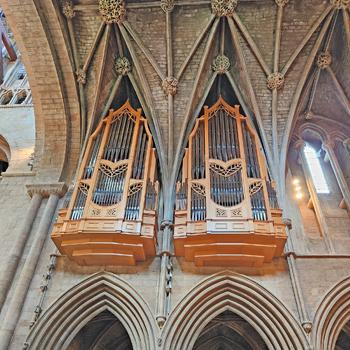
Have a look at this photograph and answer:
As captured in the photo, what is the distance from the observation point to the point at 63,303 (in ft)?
Result: 24.8

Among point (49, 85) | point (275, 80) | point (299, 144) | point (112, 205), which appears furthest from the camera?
point (299, 144)

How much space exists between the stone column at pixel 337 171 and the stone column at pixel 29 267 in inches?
305

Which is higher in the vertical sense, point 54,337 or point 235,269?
point 235,269

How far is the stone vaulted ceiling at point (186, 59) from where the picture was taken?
33.5 ft

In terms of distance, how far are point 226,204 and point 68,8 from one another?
7.16m

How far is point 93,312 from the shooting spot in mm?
7754

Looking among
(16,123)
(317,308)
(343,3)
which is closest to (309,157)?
(343,3)

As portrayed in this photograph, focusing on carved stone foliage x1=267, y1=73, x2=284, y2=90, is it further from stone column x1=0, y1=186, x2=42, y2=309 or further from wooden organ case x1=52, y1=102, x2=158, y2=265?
stone column x1=0, y1=186, x2=42, y2=309

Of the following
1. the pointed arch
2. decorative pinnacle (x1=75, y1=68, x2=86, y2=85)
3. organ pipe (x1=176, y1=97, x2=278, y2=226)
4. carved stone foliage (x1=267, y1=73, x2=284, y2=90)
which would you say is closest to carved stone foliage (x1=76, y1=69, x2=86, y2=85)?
decorative pinnacle (x1=75, y1=68, x2=86, y2=85)

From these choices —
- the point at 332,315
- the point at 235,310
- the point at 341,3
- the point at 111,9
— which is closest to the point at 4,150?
the point at 111,9

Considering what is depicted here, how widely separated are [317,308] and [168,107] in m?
6.64

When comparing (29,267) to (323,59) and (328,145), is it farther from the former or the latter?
(323,59)

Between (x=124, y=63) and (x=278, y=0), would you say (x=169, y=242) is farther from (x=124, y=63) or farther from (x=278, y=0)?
(x=278, y=0)

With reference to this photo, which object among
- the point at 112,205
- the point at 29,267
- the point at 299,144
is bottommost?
the point at 29,267
